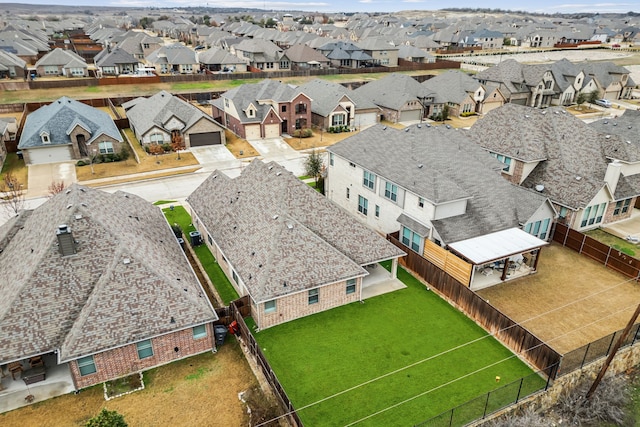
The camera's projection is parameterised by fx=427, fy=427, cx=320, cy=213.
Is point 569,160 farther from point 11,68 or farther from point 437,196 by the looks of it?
point 11,68

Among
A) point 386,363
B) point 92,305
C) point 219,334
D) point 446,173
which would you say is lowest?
point 386,363

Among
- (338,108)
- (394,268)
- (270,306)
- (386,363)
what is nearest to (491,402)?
(386,363)

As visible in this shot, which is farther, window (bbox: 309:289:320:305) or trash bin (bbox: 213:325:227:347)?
window (bbox: 309:289:320:305)

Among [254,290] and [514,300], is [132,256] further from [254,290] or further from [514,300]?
[514,300]

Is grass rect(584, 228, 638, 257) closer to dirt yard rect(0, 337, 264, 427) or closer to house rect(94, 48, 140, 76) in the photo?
dirt yard rect(0, 337, 264, 427)

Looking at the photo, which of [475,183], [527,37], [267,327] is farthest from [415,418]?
[527,37]

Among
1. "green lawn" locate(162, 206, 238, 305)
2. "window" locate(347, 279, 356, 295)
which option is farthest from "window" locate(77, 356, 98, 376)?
"window" locate(347, 279, 356, 295)
